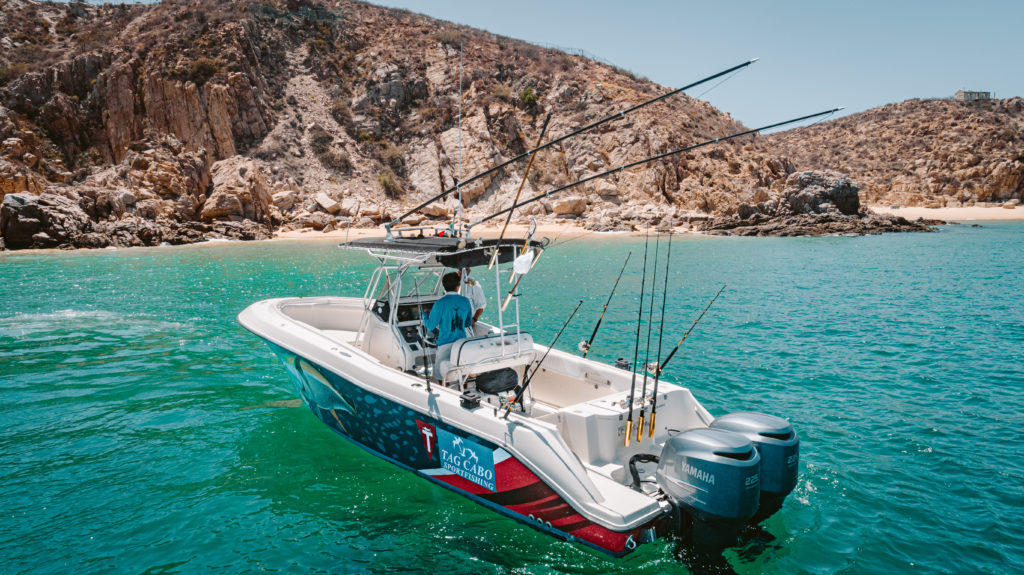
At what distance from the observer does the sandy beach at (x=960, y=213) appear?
60031 millimetres

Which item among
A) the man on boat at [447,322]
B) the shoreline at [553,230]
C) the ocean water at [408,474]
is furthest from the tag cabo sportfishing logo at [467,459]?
the shoreline at [553,230]

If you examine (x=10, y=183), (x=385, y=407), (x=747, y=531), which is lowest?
(x=747, y=531)

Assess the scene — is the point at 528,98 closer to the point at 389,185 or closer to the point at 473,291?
the point at 389,185

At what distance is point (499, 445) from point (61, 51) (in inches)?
2466

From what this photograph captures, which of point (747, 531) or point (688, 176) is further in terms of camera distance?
point (688, 176)

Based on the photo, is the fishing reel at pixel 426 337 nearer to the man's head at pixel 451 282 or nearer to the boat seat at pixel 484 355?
the boat seat at pixel 484 355

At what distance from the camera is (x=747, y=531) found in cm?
470

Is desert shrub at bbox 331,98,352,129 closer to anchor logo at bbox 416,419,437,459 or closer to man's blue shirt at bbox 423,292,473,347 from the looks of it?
man's blue shirt at bbox 423,292,473,347

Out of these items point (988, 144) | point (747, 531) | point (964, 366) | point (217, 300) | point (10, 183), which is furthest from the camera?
point (988, 144)

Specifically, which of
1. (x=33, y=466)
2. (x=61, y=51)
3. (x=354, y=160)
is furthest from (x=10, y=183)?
(x=33, y=466)

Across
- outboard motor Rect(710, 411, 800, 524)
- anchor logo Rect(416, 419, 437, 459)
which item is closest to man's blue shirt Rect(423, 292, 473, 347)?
anchor logo Rect(416, 419, 437, 459)

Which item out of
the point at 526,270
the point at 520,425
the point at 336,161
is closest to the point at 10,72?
the point at 336,161

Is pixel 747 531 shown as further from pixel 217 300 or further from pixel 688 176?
pixel 688 176

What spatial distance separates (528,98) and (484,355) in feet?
173
